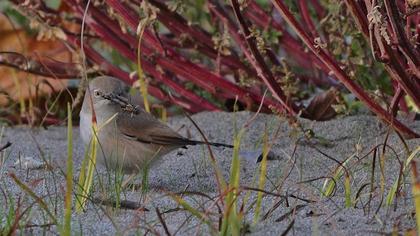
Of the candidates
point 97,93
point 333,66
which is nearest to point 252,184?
point 333,66

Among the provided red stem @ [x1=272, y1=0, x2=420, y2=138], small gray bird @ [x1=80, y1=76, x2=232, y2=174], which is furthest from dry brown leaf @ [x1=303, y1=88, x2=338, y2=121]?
small gray bird @ [x1=80, y1=76, x2=232, y2=174]

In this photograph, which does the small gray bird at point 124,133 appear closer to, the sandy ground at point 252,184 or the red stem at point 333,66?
the sandy ground at point 252,184

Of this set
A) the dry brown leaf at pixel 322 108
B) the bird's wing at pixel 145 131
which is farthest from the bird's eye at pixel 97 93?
the dry brown leaf at pixel 322 108

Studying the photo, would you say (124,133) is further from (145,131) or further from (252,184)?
(252,184)

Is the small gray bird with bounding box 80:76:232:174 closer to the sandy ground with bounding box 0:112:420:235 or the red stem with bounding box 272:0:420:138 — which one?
the sandy ground with bounding box 0:112:420:235

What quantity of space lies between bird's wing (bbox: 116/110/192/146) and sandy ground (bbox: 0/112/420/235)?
0.15 metres

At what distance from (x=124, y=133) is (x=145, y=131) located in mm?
84

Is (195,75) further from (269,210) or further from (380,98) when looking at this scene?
(269,210)

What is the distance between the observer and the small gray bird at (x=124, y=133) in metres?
3.56

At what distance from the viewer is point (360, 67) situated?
13.6 ft

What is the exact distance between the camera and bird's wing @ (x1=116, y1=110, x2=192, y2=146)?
362 cm

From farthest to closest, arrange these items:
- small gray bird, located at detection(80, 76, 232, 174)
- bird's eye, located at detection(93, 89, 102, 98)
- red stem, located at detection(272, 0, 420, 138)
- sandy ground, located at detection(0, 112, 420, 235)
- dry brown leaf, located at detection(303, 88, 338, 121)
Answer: dry brown leaf, located at detection(303, 88, 338, 121)
bird's eye, located at detection(93, 89, 102, 98)
small gray bird, located at detection(80, 76, 232, 174)
red stem, located at detection(272, 0, 420, 138)
sandy ground, located at detection(0, 112, 420, 235)

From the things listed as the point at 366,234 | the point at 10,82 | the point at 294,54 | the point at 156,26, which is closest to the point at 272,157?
the point at 156,26

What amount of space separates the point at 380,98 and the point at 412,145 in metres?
0.23
